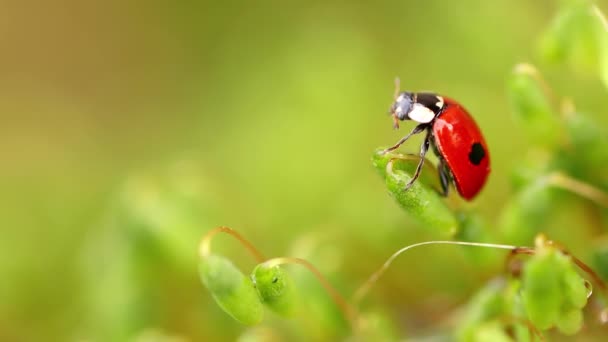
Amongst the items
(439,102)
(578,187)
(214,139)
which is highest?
(214,139)

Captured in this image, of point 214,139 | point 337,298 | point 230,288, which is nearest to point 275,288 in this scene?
point 230,288

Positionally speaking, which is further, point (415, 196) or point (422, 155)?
point (422, 155)

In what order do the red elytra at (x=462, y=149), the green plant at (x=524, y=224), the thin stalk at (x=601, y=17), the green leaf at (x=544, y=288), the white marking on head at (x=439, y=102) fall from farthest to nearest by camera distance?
1. the white marking on head at (x=439, y=102)
2. the red elytra at (x=462, y=149)
3. the thin stalk at (x=601, y=17)
4. the green plant at (x=524, y=224)
5. the green leaf at (x=544, y=288)

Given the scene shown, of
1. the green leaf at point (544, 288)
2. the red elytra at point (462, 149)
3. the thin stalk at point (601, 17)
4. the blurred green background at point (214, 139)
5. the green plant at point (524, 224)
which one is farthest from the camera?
the blurred green background at point (214, 139)

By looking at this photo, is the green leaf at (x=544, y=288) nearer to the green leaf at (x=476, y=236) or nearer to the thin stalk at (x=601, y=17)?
the green leaf at (x=476, y=236)

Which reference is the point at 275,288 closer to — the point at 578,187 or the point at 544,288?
the point at 544,288

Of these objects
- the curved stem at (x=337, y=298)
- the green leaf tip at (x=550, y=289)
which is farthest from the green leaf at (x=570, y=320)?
the curved stem at (x=337, y=298)

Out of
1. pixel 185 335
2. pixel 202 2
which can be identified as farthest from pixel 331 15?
pixel 185 335

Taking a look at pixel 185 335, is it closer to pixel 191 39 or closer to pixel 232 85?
pixel 232 85
